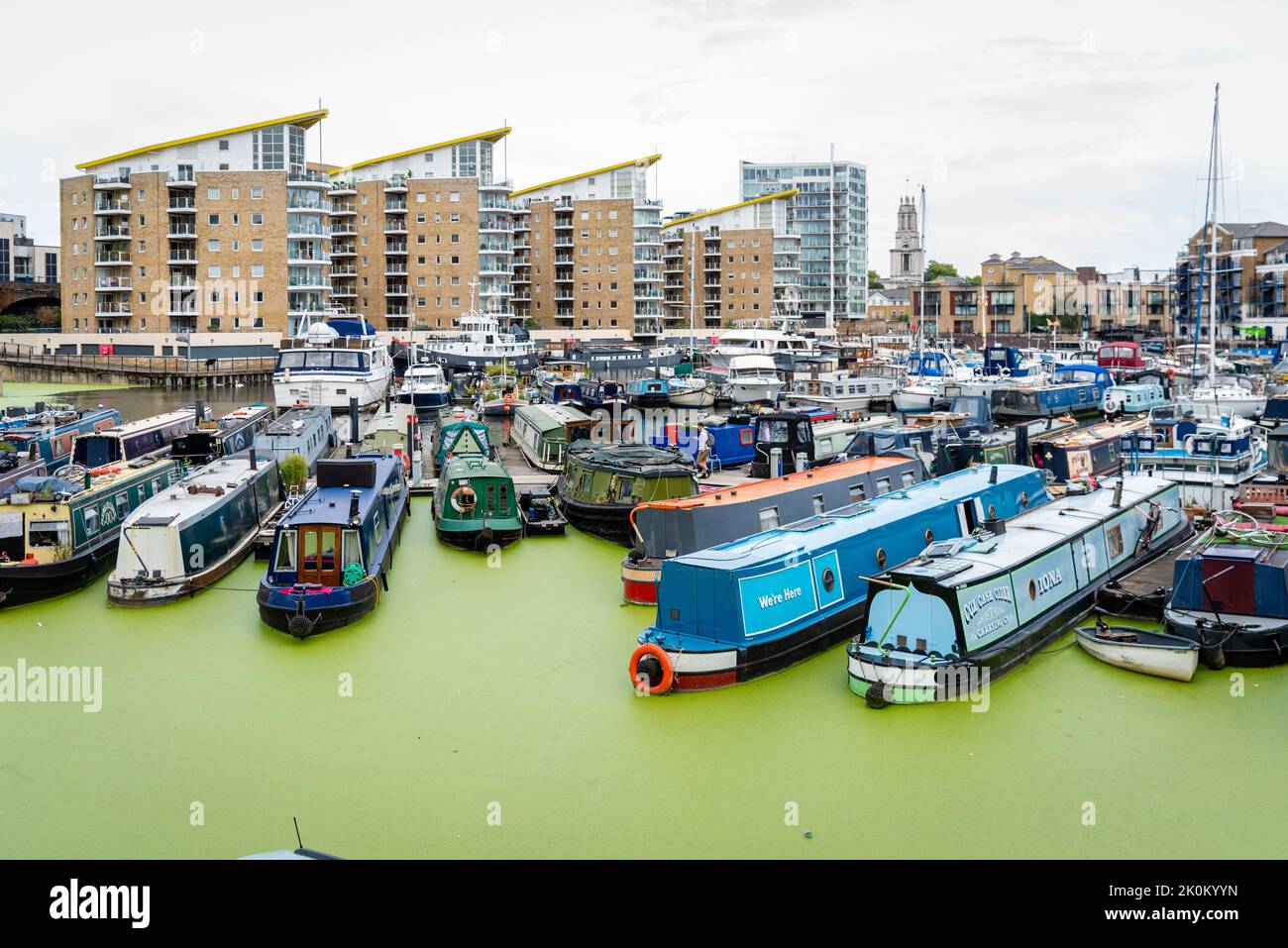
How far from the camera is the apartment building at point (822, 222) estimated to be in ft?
467

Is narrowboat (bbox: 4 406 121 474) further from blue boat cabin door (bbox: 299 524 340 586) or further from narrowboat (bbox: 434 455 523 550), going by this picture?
blue boat cabin door (bbox: 299 524 340 586)

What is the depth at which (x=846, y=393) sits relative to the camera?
185ft

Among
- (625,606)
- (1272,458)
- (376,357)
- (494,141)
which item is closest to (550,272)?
(494,141)

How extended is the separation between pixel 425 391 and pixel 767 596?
36759mm

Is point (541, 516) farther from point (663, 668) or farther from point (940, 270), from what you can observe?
point (940, 270)

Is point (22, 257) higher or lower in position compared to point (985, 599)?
higher

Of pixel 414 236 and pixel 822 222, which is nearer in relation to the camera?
pixel 414 236

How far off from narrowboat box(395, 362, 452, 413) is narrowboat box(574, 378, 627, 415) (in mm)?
5845

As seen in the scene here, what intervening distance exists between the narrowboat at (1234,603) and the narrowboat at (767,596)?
14.7 ft

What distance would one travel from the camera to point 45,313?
9919 cm

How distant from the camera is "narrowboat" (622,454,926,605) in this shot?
2164 cm

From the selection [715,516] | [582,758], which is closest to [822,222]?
[715,516]

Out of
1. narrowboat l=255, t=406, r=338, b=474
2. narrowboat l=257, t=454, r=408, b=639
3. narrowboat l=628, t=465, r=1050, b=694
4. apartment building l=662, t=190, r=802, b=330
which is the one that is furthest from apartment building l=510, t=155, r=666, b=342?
Answer: narrowboat l=628, t=465, r=1050, b=694

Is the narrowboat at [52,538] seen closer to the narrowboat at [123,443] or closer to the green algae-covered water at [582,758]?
the green algae-covered water at [582,758]
